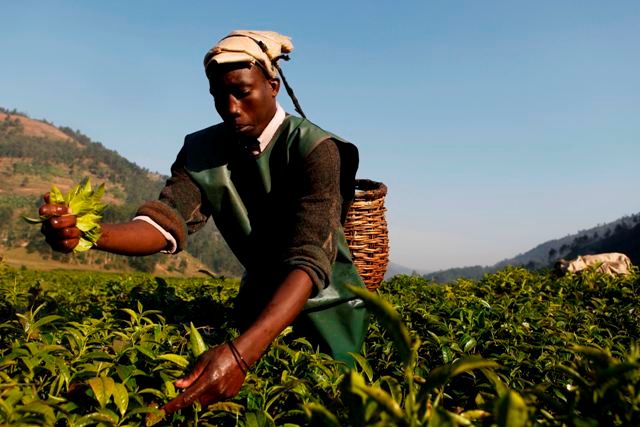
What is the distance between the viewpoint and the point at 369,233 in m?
4.67

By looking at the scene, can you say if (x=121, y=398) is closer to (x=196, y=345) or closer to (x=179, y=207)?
(x=196, y=345)

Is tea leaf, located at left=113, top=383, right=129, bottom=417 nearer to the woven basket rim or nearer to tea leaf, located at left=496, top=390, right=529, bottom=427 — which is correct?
tea leaf, located at left=496, top=390, right=529, bottom=427

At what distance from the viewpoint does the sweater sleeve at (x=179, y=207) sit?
2.97 metres

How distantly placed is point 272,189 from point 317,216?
553 millimetres

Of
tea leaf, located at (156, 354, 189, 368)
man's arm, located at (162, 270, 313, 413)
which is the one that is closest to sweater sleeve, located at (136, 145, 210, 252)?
man's arm, located at (162, 270, 313, 413)

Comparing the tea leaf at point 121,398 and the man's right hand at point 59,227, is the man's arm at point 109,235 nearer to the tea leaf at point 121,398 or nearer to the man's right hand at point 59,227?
the man's right hand at point 59,227

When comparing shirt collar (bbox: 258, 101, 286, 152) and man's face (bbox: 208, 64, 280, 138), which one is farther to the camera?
shirt collar (bbox: 258, 101, 286, 152)

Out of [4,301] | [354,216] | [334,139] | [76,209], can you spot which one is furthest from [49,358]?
[354,216]

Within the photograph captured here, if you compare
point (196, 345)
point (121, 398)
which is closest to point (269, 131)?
point (196, 345)

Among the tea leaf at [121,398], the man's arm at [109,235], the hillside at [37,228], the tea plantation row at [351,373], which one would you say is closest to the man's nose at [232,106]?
the man's arm at [109,235]

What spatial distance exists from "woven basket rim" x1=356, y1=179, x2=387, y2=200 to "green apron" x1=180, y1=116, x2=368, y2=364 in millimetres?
1377

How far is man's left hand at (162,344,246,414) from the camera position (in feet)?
5.58

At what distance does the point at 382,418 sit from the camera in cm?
112

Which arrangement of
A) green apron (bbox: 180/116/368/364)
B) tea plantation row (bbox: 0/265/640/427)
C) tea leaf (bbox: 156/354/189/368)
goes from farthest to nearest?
green apron (bbox: 180/116/368/364), tea leaf (bbox: 156/354/189/368), tea plantation row (bbox: 0/265/640/427)
